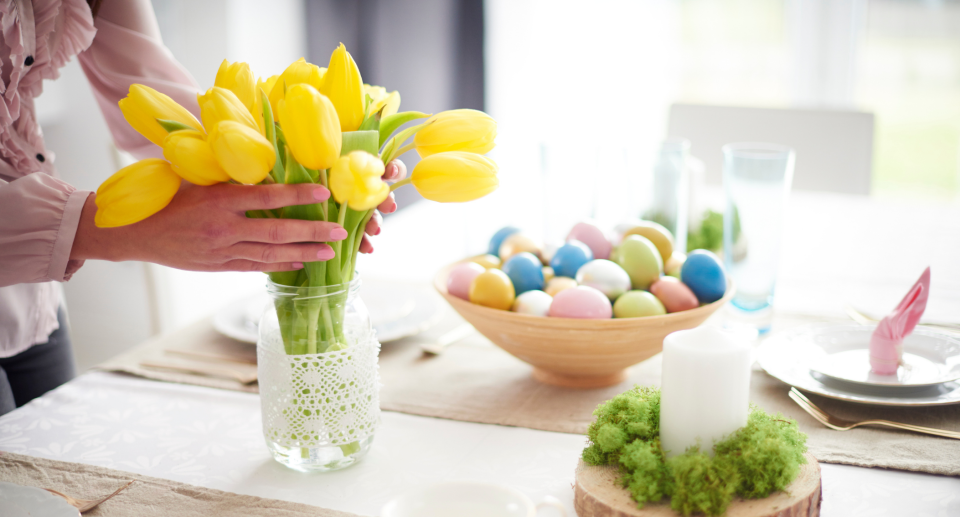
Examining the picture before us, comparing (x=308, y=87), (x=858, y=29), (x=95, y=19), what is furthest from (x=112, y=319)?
(x=858, y=29)

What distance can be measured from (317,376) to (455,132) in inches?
10.0

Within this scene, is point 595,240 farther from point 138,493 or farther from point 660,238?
point 138,493

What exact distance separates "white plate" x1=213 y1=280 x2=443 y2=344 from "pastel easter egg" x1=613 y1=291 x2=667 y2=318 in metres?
0.32

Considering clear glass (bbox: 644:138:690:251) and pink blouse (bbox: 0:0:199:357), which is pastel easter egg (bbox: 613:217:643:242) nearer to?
clear glass (bbox: 644:138:690:251)

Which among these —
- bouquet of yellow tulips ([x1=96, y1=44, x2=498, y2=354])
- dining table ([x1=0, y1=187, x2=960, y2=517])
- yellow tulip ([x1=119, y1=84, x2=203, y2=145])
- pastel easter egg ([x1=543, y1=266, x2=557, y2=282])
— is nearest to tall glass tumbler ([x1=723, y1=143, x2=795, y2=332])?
dining table ([x1=0, y1=187, x2=960, y2=517])

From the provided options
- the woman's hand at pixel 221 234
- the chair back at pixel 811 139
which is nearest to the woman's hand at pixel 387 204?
the woman's hand at pixel 221 234

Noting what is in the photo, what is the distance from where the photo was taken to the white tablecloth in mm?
656

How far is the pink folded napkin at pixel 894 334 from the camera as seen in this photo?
0.81 meters

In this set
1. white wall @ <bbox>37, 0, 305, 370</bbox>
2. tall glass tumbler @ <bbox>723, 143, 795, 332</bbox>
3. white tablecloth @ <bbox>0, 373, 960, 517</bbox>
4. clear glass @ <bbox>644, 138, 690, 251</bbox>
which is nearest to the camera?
white tablecloth @ <bbox>0, 373, 960, 517</bbox>

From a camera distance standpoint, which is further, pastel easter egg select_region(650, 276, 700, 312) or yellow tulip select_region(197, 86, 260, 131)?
pastel easter egg select_region(650, 276, 700, 312)

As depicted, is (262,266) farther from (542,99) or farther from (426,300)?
(542,99)

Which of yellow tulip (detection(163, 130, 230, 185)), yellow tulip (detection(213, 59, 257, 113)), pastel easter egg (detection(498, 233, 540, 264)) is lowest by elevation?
pastel easter egg (detection(498, 233, 540, 264))

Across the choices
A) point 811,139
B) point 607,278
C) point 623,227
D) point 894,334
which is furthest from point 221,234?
point 811,139

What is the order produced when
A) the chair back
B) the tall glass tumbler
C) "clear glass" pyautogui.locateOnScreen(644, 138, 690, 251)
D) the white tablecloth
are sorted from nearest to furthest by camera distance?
1. the white tablecloth
2. the tall glass tumbler
3. "clear glass" pyautogui.locateOnScreen(644, 138, 690, 251)
4. the chair back
